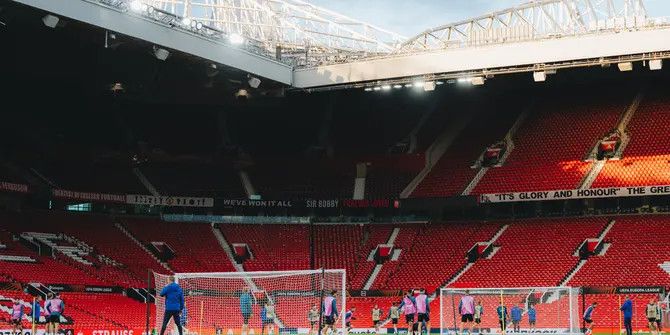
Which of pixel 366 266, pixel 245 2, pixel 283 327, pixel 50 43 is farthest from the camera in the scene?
pixel 245 2

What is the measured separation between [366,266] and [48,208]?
18184 mm

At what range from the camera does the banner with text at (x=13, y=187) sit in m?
49.8

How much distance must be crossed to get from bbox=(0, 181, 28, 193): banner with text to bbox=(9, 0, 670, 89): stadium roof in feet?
42.8

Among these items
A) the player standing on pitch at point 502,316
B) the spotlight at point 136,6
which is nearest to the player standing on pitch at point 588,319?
the player standing on pitch at point 502,316

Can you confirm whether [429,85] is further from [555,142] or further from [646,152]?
[646,152]

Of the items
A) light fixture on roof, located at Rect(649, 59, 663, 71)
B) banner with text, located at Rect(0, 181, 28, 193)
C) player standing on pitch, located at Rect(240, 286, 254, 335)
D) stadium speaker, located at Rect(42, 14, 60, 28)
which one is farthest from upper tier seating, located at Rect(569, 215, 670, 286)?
banner with text, located at Rect(0, 181, 28, 193)

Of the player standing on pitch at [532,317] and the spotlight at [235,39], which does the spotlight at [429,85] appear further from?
the player standing on pitch at [532,317]

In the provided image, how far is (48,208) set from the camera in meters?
52.9

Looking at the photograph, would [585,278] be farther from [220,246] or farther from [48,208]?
[48,208]

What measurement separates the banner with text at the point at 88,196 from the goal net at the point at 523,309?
1026 inches

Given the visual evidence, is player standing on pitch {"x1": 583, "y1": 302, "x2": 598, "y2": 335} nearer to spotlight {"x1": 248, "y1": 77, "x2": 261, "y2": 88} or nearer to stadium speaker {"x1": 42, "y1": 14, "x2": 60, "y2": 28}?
spotlight {"x1": 248, "y1": 77, "x2": 261, "y2": 88}

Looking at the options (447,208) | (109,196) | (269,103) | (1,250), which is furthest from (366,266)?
(1,250)

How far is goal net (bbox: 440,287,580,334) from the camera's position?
33.8 metres

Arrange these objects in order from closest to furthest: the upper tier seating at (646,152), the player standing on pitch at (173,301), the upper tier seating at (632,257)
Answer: the player standing on pitch at (173,301) < the upper tier seating at (632,257) < the upper tier seating at (646,152)
